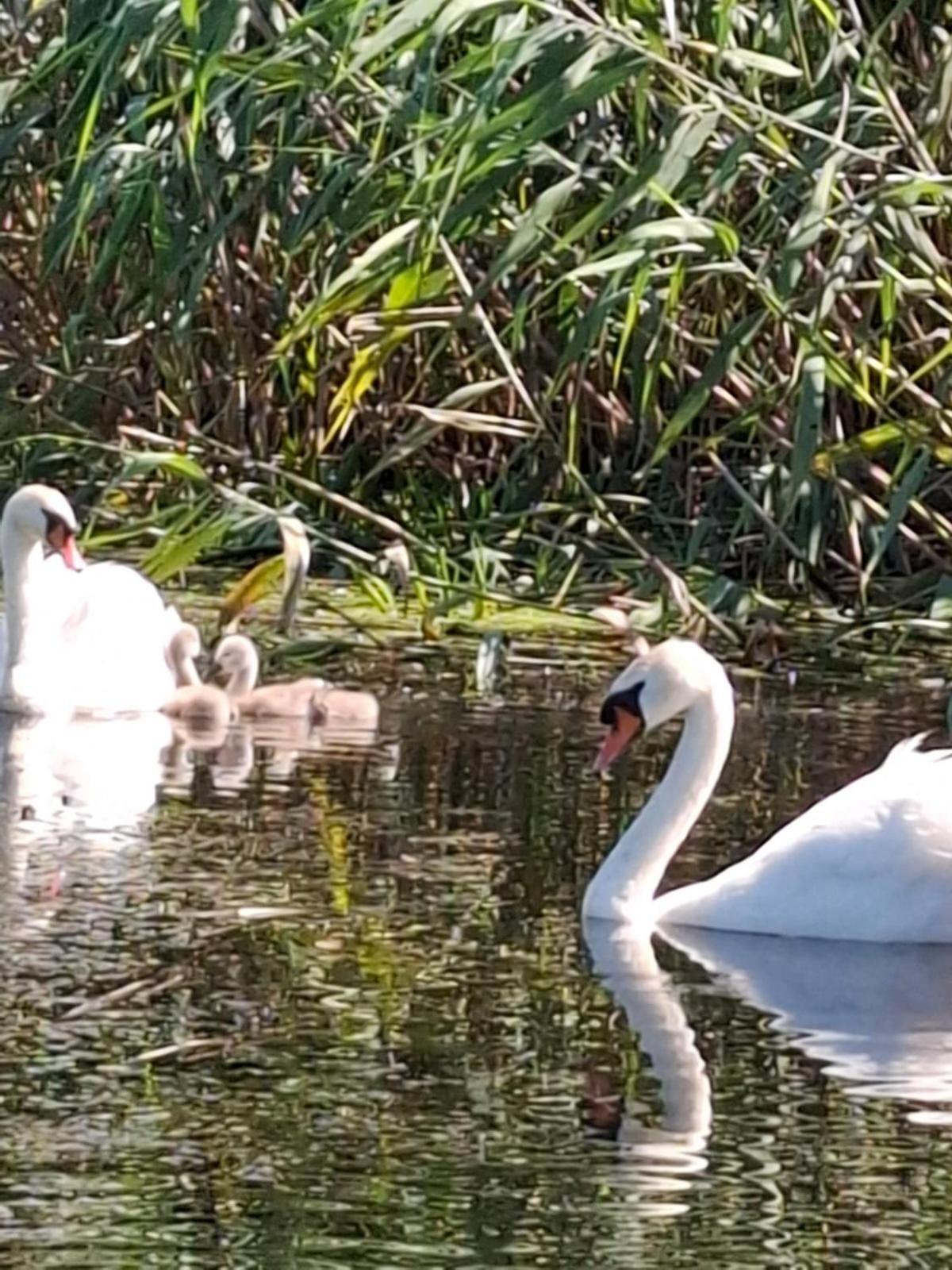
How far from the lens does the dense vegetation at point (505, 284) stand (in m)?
9.84

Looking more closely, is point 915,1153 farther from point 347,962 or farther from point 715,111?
point 715,111

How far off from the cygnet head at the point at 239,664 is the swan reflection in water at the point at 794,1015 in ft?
8.91

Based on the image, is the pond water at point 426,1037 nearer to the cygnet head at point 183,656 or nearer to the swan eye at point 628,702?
the swan eye at point 628,702

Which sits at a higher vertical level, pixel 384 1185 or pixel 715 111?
pixel 715 111

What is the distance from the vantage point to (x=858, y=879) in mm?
7730

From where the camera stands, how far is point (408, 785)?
30.0ft

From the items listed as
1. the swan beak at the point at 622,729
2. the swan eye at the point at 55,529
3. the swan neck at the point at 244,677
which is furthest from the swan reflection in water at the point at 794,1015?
the swan eye at the point at 55,529

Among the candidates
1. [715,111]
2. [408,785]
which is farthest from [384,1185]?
[715,111]

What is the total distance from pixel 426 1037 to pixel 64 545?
170 inches

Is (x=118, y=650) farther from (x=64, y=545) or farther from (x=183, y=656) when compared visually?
(x=64, y=545)

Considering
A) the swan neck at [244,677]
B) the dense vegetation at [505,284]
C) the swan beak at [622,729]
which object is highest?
the dense vegetation at [505,284]

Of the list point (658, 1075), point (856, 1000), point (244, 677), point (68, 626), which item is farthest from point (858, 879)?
point (68, 626)

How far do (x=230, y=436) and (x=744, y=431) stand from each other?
1730 mm

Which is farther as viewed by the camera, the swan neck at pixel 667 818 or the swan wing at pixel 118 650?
the swan wing at pixel 118 650
